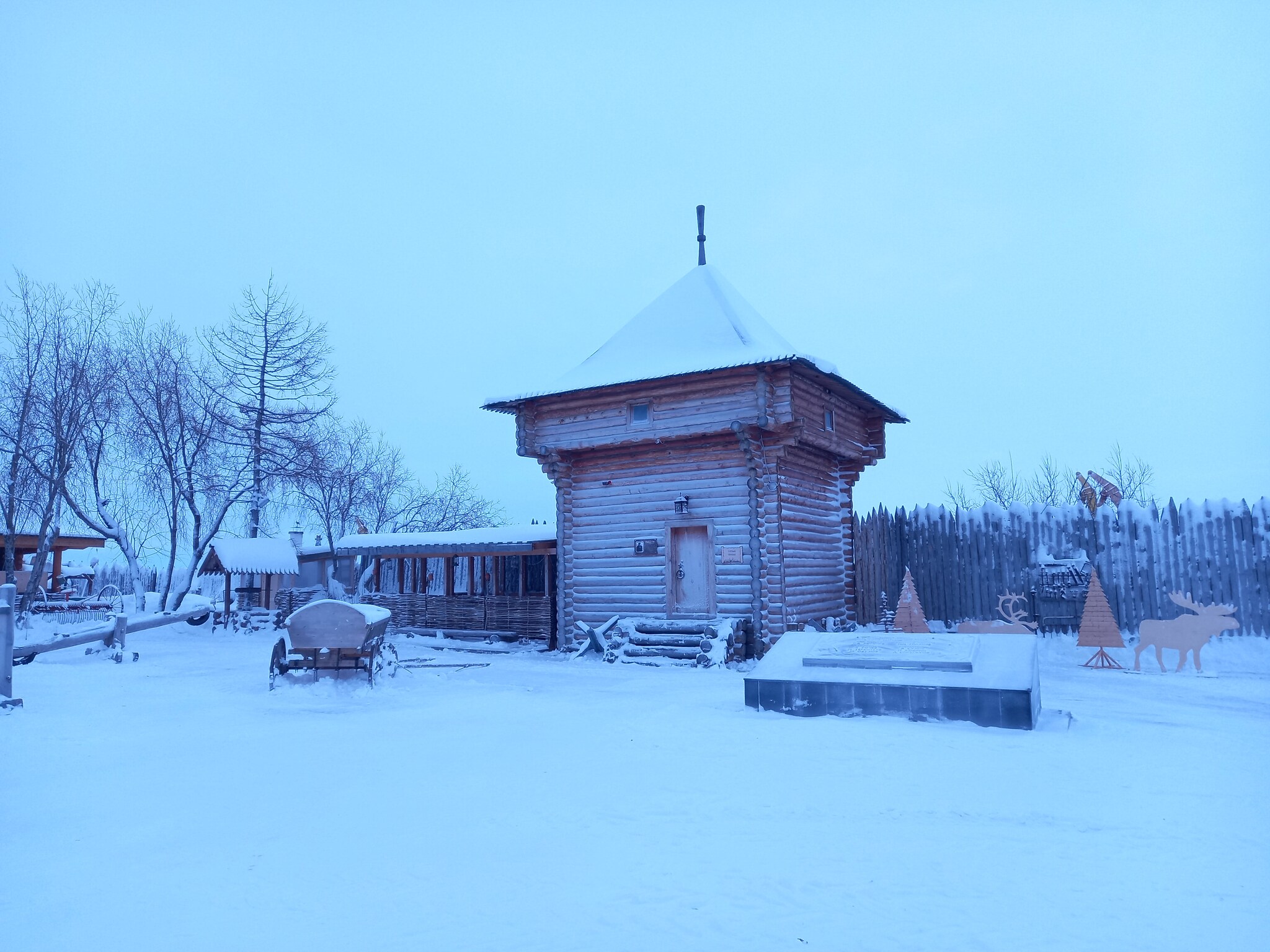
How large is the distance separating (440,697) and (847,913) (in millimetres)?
8180

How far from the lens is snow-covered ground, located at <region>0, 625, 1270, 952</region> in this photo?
12.9 ft

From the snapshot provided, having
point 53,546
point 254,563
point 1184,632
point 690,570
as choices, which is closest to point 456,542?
point 690,570

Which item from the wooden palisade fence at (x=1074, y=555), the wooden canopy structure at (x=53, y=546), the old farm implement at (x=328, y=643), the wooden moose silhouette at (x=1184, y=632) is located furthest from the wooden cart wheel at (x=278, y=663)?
the wooden canopy structure at (x=53, y=546)

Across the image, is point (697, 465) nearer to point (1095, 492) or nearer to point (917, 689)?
point (917, 689)

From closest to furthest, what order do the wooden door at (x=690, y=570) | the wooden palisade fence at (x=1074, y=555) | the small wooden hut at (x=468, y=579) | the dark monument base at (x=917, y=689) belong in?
the dark monument base at (x=917, y=689) → the wooden palisade fence at (x=1074, y=555) → the wooden door at (x=690, y=570) → the small wooden hut at (x=468, y=579)

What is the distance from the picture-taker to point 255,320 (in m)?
28.5

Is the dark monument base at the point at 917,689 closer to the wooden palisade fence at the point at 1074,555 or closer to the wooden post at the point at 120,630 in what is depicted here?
the wooden palisade fence at the point at 1074,555

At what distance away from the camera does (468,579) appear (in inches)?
890

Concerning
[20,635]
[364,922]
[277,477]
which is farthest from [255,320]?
[364,922]

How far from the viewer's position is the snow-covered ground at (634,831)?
3.92 meters

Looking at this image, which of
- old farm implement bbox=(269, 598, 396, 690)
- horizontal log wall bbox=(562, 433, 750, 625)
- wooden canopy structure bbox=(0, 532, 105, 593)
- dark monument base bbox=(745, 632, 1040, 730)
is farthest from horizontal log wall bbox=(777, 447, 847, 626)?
wooden canopy structure bbox=(0, 532, 105, 593)

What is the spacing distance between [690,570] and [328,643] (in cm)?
768

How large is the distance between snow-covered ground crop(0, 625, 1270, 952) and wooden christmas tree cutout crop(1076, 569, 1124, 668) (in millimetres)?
4042

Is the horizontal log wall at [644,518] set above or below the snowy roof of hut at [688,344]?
below
